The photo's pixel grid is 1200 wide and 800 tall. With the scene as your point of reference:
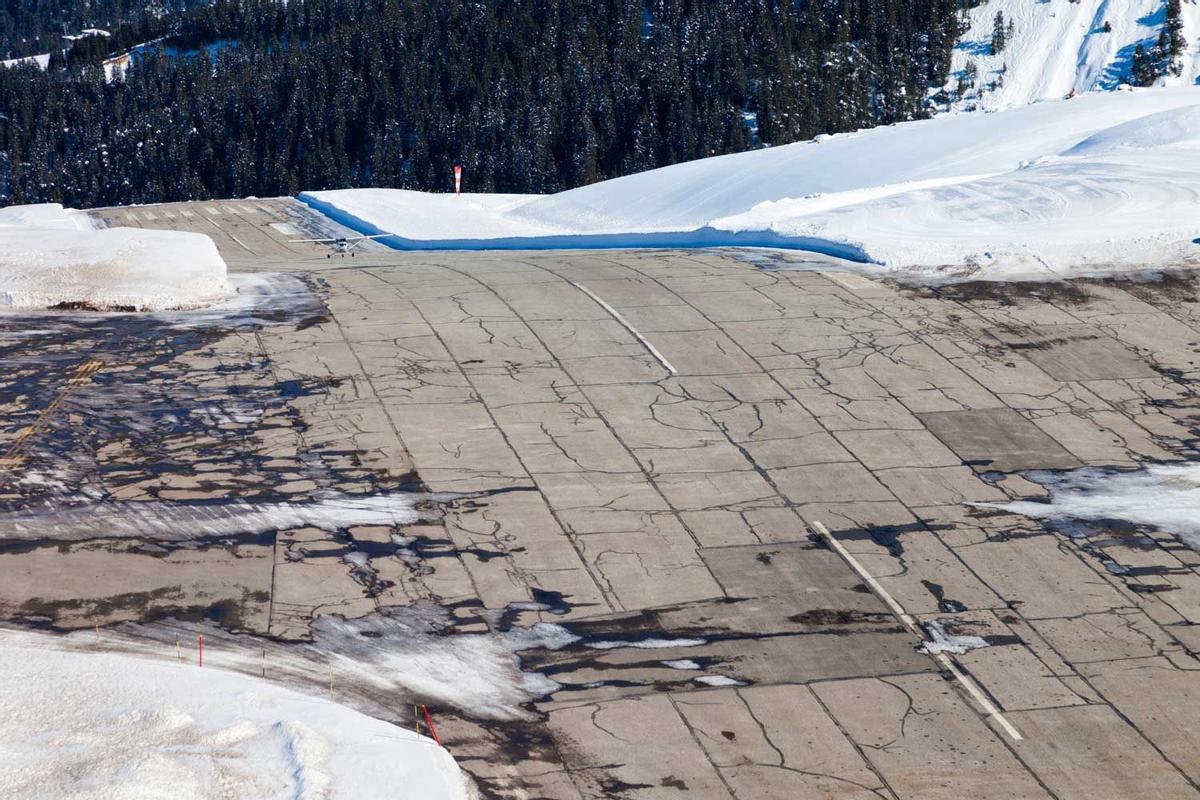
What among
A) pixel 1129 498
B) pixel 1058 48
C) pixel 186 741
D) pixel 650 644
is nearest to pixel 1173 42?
pixel 1058 48

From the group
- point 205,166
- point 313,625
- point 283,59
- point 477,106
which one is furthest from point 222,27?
point 313,625

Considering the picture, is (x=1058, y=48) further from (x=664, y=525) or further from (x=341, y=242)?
(x=664, y=525)

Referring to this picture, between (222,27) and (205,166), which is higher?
(222,27)

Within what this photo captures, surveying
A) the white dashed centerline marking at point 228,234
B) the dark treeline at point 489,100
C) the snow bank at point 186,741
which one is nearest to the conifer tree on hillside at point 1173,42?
the dark treeline at point 489,100

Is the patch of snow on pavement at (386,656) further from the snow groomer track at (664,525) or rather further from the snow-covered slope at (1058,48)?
the snow-covered slope at (1058,48)

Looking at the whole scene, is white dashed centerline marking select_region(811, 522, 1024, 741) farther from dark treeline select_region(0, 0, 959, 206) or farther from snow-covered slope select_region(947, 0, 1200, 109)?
snow-covered slope select_region(947, 0, 1200, 109)

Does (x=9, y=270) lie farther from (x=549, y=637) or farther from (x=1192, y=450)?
(x=1192, y=450)
